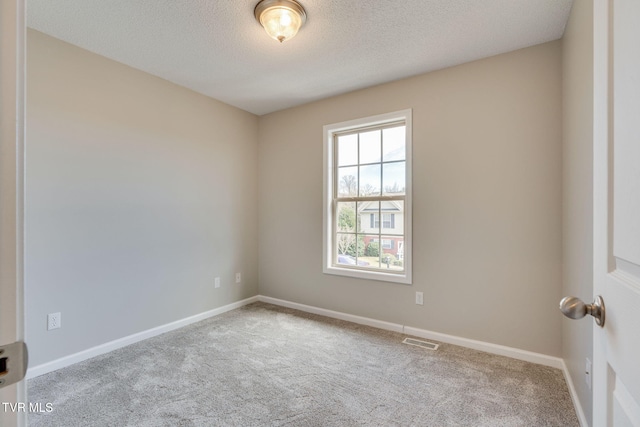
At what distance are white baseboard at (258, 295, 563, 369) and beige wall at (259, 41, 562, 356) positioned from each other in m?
0.05

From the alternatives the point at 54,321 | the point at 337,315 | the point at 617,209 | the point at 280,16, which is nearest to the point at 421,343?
the point at 337,315

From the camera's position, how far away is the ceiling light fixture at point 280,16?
1896 mm

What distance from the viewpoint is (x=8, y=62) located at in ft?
1.46

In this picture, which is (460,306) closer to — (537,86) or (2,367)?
(537,86)

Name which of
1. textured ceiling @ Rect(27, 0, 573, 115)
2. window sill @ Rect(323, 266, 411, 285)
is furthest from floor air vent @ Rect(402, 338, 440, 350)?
textured ceiling @ Rect(27, 0, 573, 115)

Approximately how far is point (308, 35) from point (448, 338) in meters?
2.82

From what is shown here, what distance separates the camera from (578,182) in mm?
1782

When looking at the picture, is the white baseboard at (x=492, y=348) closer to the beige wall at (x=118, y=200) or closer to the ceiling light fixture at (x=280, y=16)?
the beige wall at (x=118, y=200)

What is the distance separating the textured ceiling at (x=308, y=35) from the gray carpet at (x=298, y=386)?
251 cm

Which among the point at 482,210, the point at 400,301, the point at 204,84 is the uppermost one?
the point at 204,84

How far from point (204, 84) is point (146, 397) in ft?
9.15

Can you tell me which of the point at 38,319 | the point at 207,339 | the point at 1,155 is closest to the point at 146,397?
the point at 207,339

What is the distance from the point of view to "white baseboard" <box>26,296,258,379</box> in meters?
2.21

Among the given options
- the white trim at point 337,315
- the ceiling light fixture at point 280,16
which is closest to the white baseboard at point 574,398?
the white trim at point 337,315
